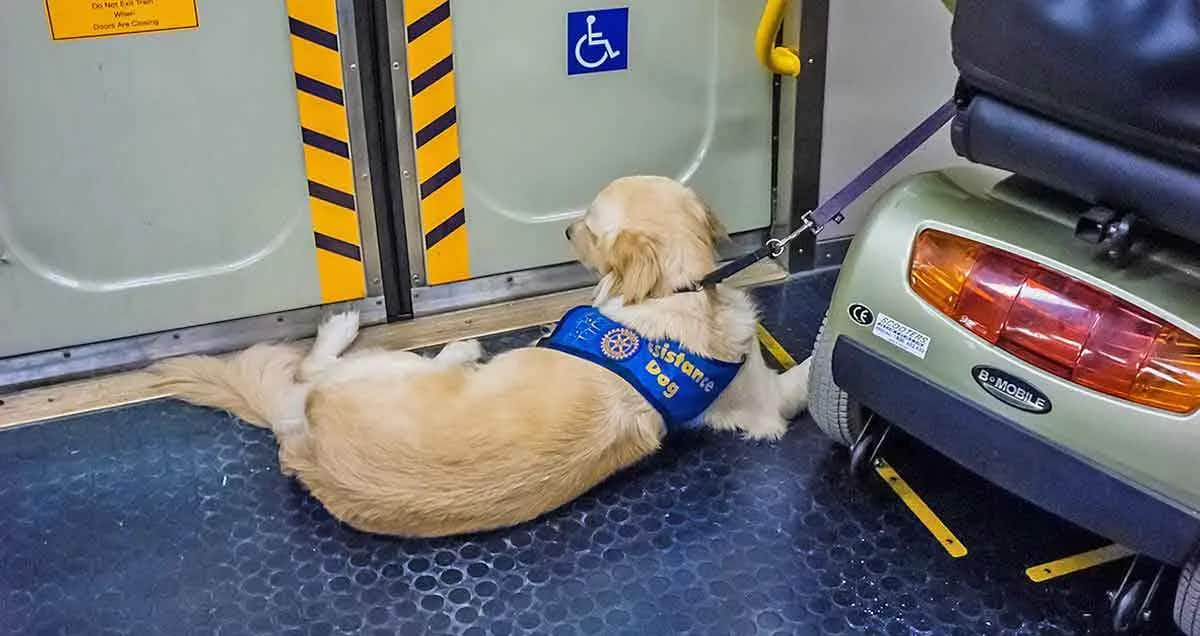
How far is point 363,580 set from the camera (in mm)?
2367

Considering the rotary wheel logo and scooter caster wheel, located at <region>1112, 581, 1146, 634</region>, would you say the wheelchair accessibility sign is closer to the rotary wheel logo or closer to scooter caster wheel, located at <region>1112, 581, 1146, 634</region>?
the rotary wheel logo

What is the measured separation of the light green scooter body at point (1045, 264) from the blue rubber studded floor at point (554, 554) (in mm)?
409

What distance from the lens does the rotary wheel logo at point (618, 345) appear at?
8.25ft

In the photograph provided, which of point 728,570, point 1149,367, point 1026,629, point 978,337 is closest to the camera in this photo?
point 1149,367

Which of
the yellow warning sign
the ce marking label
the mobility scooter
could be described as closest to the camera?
the mobility scooter

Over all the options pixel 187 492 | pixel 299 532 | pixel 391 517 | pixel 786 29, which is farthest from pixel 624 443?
pixel 786 29

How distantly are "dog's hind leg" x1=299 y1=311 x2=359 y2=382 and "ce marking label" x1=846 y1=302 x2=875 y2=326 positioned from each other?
1285 millimetres

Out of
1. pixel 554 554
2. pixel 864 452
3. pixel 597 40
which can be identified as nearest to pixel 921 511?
pixel 864 452

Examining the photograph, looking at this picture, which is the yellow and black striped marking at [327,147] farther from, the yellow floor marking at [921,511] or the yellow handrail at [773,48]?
the yellow floor marking at [921,511]

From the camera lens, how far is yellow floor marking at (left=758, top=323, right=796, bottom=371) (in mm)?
3076

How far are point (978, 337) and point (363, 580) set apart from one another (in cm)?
127

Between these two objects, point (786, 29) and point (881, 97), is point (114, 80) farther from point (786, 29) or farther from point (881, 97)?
point (881, 97)

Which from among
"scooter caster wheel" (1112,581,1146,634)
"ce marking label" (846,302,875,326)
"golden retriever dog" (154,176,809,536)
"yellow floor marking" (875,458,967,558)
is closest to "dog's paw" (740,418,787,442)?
"golden retriever dog" (154,176,809,536)

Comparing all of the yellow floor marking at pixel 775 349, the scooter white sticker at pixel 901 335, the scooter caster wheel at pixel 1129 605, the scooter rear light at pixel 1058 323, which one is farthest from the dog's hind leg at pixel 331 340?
the scooter caster wheel at pixel 1129 605
